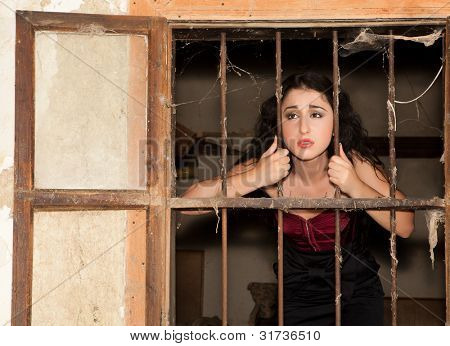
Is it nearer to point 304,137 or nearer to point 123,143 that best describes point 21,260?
point 123,143

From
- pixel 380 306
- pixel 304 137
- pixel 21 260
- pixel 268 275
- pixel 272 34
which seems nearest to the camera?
pixel 21 260

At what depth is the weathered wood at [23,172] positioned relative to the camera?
5.08ft

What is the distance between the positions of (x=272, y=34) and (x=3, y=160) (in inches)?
36.1

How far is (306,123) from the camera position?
2188 mm

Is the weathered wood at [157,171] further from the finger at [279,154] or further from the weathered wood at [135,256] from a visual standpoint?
the finger at [279,154]

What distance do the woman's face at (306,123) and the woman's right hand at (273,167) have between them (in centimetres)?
26

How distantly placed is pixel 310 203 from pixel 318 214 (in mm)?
750

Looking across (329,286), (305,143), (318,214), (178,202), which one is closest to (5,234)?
(178,202)

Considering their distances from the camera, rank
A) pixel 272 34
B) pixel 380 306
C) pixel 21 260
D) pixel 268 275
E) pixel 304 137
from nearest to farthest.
→ pixel 21 260 → pixel 272 34 → pixel 304 137 → pixel 380 306 → pixel 268 275

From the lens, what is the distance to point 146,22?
1.58 meters

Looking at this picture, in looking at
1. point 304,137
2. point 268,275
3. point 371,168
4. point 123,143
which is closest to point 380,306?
point 371,168

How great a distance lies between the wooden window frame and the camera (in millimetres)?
1551

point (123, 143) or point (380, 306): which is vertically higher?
point (123, 143)

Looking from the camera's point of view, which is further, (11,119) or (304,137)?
(304,137)
